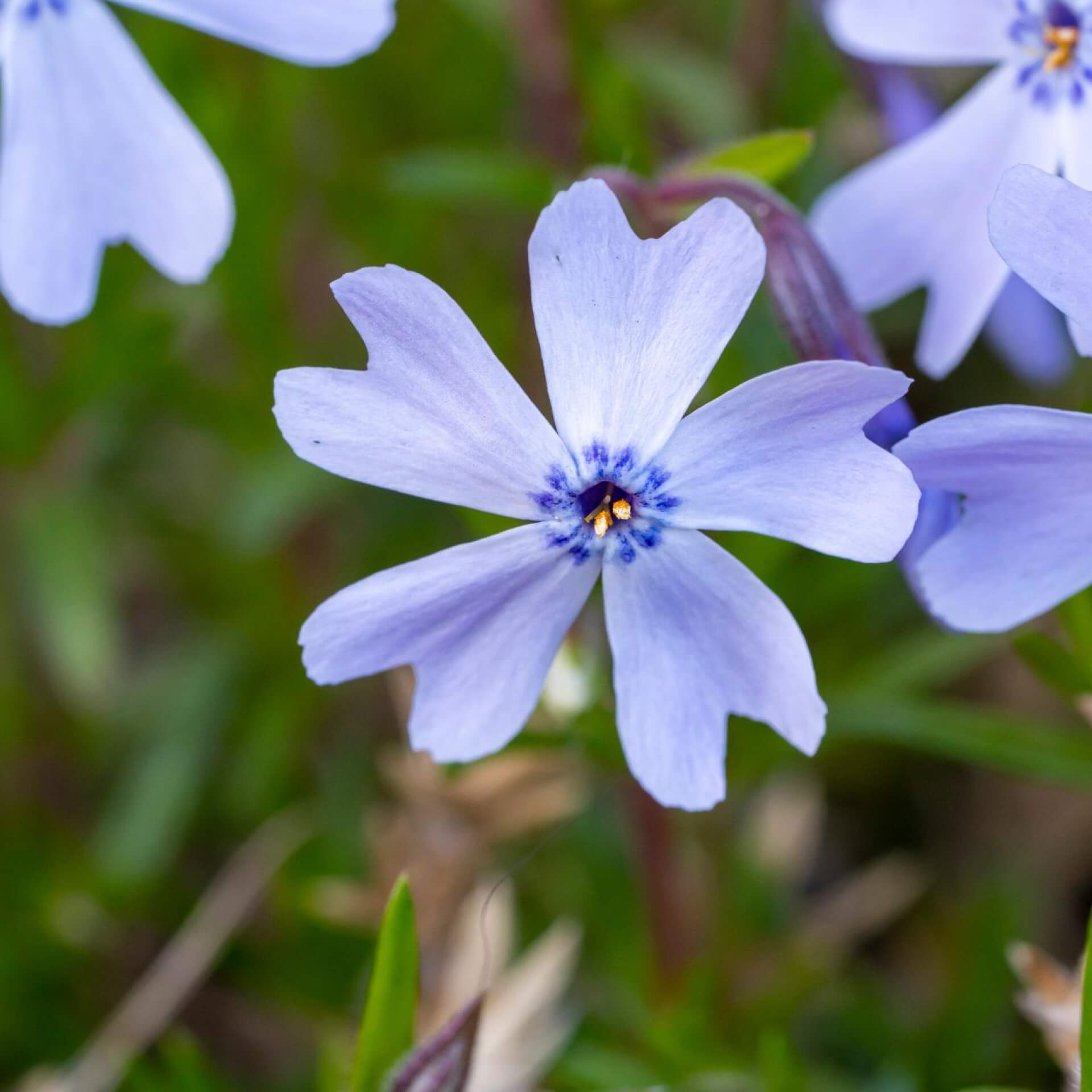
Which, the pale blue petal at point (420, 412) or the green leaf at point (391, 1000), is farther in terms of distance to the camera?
the green leaf at point (391, 1000)

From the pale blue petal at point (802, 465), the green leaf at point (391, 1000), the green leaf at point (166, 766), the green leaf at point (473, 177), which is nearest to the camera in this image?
the pale blue petal at point (802, 465)

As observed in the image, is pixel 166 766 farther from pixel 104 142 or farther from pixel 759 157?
pixel 759 157

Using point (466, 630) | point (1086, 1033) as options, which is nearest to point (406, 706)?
point (466, 630)

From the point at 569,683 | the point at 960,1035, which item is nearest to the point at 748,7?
the point at 569,683

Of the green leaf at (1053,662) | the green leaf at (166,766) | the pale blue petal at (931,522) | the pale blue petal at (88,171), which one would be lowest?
the green leaf at (166,766)

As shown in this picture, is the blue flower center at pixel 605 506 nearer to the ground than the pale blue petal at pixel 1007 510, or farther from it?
farther from it

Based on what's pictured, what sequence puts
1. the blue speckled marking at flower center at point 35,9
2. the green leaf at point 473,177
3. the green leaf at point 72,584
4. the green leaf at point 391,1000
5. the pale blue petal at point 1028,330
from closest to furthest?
the green leaf at point 391,1000 < the blue speckled marking at flower center at point 35,9 < the pale blue petal at point 1028,330 < the green leaf at point 473,177 < the green leaf at point 72,584

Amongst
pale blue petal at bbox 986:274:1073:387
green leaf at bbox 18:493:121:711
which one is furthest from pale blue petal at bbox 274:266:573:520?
green leaf at bbox 18:493:121:711

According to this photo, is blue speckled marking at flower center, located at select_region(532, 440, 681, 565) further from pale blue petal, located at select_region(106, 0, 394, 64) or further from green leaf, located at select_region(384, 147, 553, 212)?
green leaf, located at select_region(384, 147, 553, 212)

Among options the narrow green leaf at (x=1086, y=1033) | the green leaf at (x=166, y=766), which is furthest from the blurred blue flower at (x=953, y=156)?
the green leaf at (x=166, y=766)

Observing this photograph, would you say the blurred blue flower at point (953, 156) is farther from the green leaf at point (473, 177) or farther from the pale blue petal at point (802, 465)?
the green leaf at point (473, 177)
